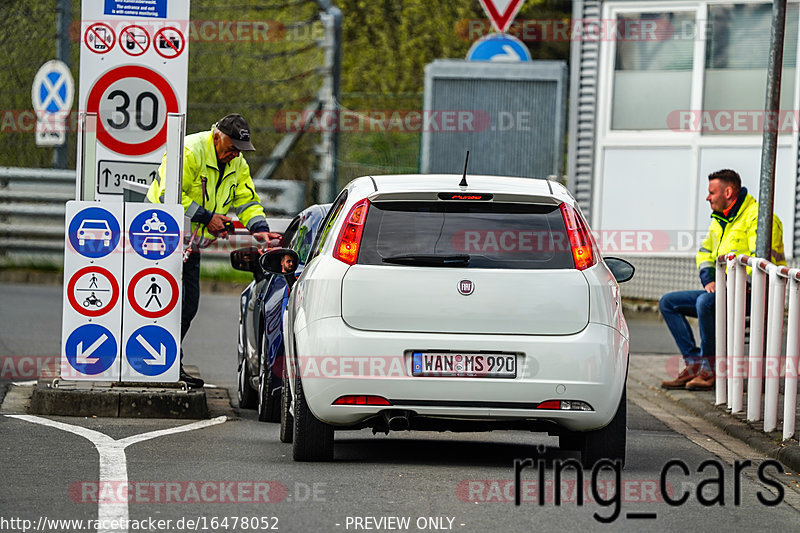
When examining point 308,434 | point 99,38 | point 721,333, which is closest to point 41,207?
point 99,38

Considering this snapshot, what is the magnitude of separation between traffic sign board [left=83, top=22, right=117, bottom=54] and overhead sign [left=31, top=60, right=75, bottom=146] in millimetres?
10862

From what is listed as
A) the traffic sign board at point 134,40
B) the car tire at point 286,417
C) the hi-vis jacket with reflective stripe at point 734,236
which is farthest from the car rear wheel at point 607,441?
the hi-vis jacket with reflective stripe at point 734,236

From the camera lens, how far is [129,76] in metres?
11.0

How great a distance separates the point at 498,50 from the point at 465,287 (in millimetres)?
12339

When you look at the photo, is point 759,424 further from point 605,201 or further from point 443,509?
point 605,201

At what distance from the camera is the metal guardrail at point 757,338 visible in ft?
32.8

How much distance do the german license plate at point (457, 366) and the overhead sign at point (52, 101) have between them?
14281mm

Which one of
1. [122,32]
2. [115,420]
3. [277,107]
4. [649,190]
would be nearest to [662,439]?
[115,420]

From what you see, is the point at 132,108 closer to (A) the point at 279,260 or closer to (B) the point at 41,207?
(A) the point at 279,260

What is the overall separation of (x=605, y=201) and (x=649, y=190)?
56cm

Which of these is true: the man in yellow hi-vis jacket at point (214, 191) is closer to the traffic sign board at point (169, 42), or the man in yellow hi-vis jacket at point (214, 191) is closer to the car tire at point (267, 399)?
the traffic sign board at point (169, 42)

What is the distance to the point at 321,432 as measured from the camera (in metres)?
8.62

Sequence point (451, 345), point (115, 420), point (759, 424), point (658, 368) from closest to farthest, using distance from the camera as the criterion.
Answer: point (451, 345) < point (115, 420) < point (759, 424) < point (658, 368)

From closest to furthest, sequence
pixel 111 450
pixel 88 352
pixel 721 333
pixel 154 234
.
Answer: pixel 111 450 → pixel 88 352 → pixel 154 234 → pixel 721 333
